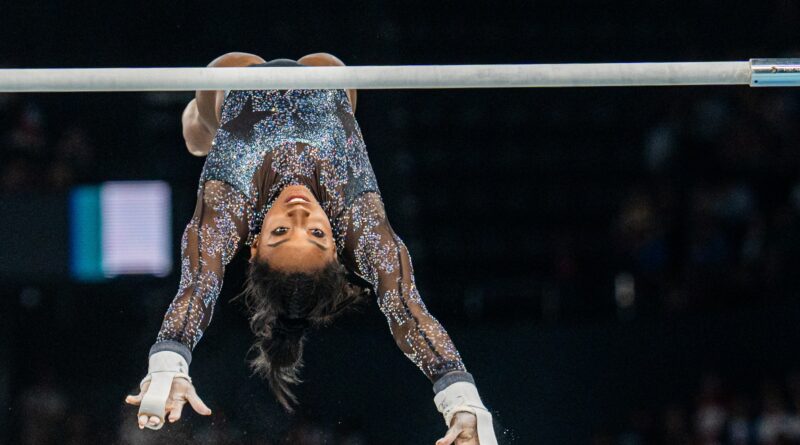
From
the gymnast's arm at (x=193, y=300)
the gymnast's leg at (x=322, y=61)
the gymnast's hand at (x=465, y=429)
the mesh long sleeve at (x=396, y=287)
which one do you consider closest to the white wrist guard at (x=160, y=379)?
the gymnast's arm at (x=193, y=300)

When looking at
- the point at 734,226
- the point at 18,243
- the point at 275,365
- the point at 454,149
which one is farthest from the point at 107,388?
the point at 734,226

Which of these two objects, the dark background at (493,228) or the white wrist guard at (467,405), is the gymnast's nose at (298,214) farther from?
the dark background at (493,228)

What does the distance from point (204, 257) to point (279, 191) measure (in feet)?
1.14

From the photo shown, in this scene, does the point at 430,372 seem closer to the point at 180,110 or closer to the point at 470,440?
the point at 470,440

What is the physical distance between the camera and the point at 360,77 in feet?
9.59

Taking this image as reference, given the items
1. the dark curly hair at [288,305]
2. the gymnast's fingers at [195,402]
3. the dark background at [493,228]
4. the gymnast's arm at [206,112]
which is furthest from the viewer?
the dark background at [493,228]

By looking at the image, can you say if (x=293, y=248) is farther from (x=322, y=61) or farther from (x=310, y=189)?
(x=322, y=61)

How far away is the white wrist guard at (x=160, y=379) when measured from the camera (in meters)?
2.83

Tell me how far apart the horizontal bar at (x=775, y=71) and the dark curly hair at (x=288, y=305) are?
138cm

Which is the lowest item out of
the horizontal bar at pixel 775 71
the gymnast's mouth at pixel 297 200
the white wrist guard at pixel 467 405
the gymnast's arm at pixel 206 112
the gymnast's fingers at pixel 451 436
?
the gymnast's fingers at pixel 451 436

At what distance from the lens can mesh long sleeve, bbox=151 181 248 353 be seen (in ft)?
10.3

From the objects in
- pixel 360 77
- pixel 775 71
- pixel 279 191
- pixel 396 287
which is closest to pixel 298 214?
pixel 279 191

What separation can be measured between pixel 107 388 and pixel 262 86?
283cm

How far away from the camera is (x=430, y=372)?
3205 millimetres
